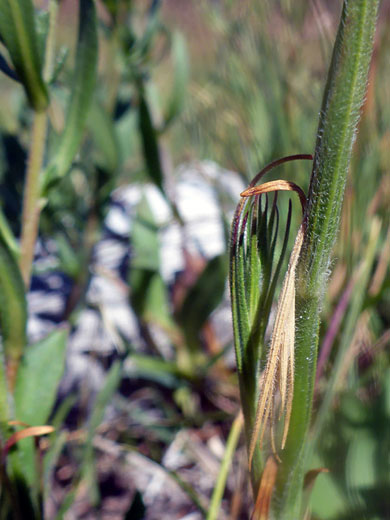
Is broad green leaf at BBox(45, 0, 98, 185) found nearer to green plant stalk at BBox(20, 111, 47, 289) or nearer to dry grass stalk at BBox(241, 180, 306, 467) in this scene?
green plant stalk at BBox(20, 111, 47, 289)

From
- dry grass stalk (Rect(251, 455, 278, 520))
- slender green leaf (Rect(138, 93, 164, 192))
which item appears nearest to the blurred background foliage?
slender green leaf (Rect(138, 93, 164, 192))

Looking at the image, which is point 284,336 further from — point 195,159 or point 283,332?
point 195,159

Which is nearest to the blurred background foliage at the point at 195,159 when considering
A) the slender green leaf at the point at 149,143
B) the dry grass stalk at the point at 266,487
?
the slender green leaf at the point at 149,143

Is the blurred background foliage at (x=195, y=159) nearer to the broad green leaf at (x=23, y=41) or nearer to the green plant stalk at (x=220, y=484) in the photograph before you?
the green plant stalk at (x=220, y=484)

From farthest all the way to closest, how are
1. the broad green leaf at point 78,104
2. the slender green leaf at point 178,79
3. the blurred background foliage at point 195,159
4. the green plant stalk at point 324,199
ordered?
the slender green leaf at point 178,79, the blurred background foliage at point 195,159, the broad green leaf at point 78,104, the green plant stalk at point 324,199

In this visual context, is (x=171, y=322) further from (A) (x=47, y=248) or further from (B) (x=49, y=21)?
(B) (x=49, y=21)

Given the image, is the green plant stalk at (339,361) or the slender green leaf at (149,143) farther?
the slender green leaf at (149,143)

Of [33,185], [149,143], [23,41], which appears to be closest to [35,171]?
[33,185]
